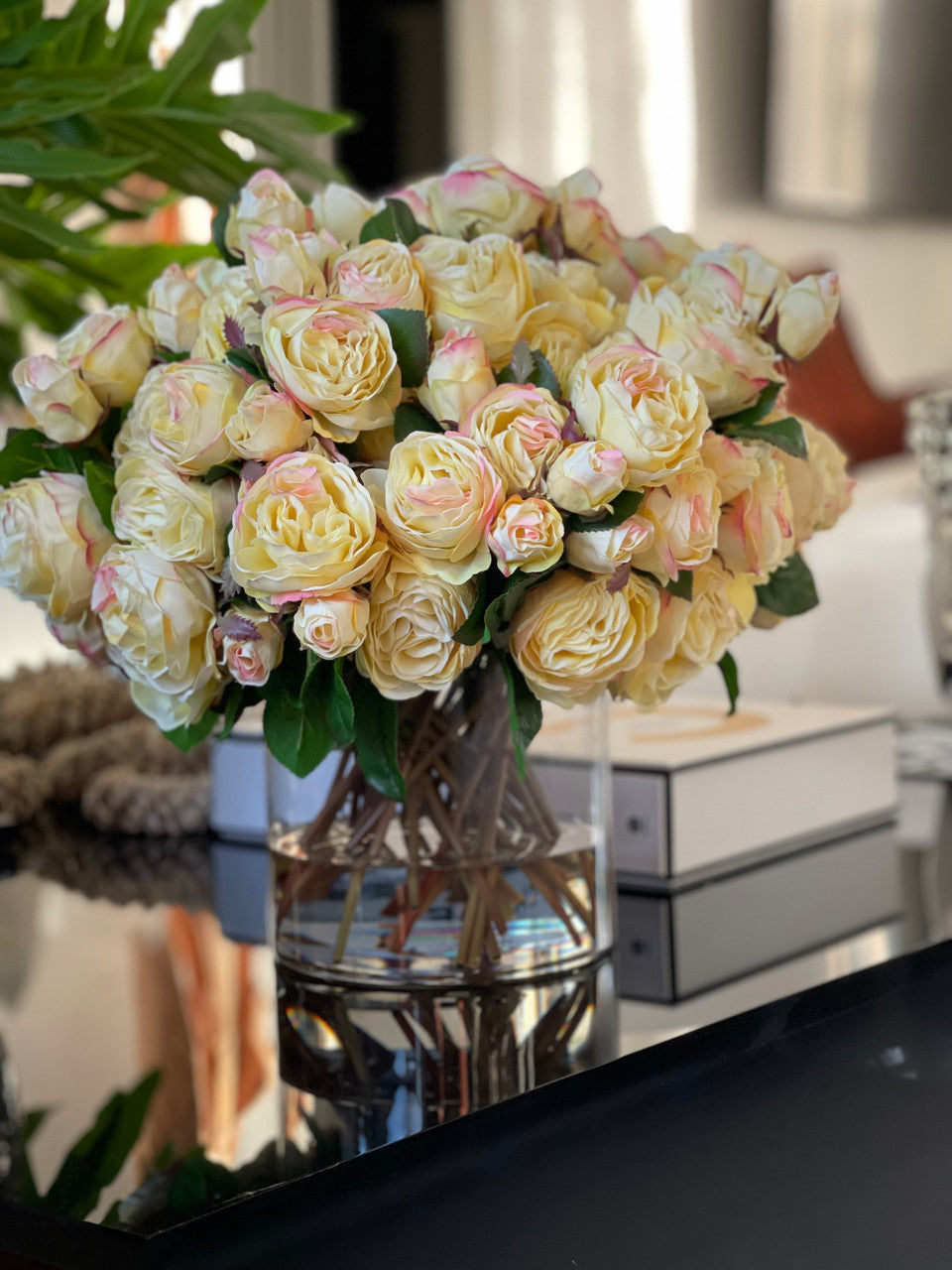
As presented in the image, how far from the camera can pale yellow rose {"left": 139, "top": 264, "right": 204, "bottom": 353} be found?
0.45 m

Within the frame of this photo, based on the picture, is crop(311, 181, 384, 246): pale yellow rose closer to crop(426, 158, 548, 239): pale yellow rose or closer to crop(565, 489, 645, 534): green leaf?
crop(426, 158, 548, 239): pale yellow rose

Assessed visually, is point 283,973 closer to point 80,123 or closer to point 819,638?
point 80,123

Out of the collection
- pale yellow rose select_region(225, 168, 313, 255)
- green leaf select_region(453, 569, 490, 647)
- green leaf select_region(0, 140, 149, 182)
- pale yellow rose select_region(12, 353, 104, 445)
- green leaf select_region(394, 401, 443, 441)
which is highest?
green leaf select_region(0, 140, 149, 182)

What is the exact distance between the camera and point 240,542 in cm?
38

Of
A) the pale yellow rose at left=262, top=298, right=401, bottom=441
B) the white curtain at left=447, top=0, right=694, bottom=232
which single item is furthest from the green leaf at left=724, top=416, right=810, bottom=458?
the white curtain at left=447, top=0, right=694, bottom=232

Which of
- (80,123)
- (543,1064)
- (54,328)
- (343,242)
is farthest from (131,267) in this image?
(543,1064)

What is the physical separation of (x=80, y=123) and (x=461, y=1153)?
1.54 feet

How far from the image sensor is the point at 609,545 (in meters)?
0.38

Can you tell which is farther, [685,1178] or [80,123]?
[80,123]

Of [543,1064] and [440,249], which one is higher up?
[440,249]

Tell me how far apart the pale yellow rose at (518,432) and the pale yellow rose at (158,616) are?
0.28ft

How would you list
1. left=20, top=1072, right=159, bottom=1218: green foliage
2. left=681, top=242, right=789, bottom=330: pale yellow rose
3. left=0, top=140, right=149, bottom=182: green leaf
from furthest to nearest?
left=0, top=140, right=149, bottom=182: green leaf → left=681, top=242, right=789, bottom=330: pale yellow rose → left=20, top=1072, right=159, bottom=1218: green foliage

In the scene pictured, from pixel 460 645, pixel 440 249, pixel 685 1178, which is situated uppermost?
pixel 440 249

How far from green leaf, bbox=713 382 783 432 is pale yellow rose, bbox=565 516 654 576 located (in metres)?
0.06
